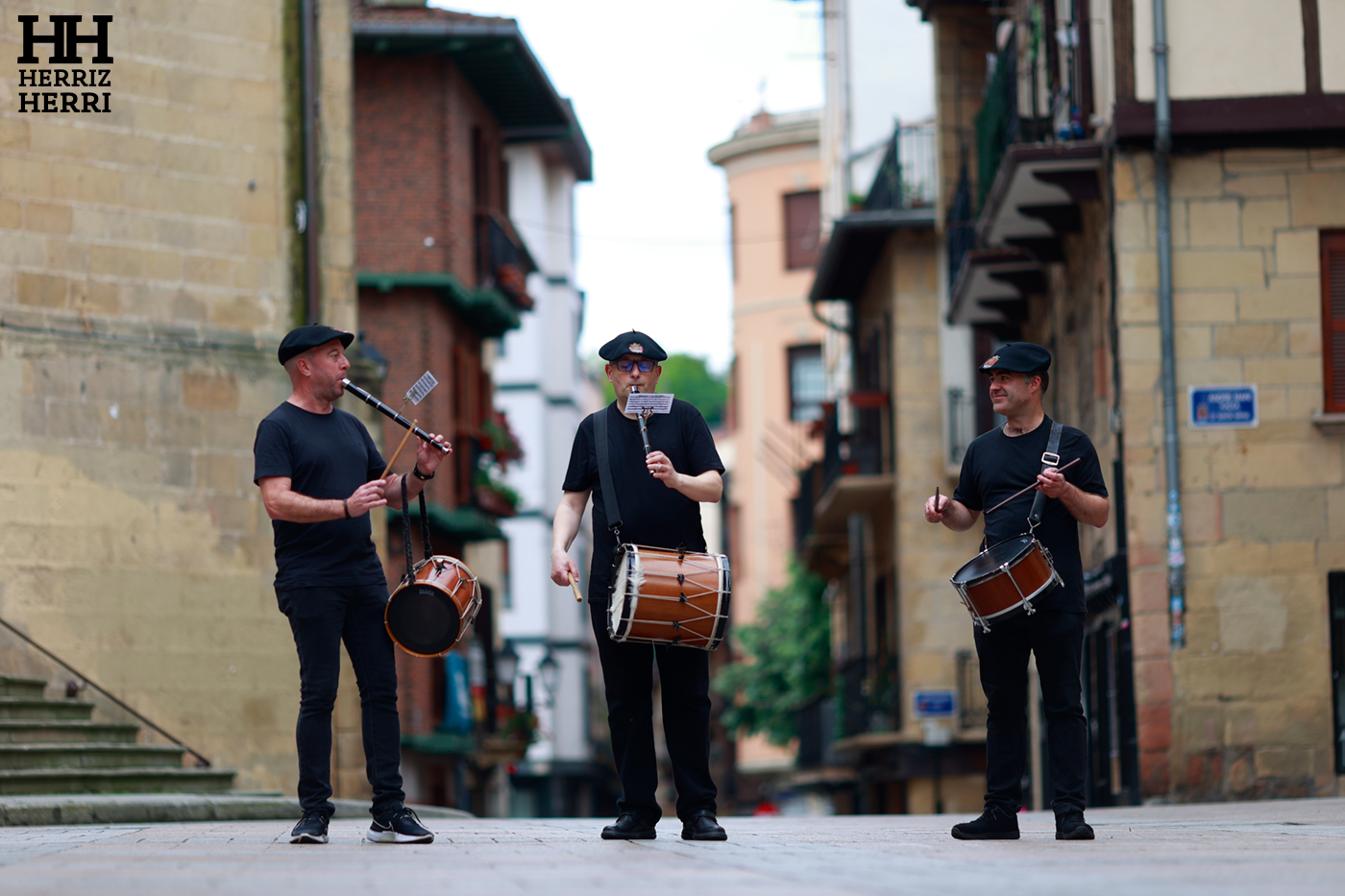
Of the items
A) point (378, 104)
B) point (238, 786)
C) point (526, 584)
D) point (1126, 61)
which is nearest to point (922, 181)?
point (378, 104)

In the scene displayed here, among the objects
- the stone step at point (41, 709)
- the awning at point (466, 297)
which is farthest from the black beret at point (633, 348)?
the awning at point (466, 297)

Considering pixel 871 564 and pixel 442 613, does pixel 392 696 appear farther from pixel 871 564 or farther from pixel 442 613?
pixel 871 564

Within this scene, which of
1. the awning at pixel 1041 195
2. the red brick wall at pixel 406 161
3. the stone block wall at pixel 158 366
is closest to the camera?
the stone block wall at pixel 158 366

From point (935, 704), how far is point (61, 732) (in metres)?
15.2

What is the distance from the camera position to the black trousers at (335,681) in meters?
8.76

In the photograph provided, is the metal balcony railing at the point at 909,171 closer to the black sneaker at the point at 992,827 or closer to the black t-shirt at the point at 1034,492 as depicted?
the black t-shirt at the point at 1034,492

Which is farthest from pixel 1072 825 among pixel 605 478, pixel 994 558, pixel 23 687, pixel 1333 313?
pixel 1333 313

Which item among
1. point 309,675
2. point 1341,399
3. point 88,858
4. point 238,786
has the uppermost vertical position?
point 1341,399

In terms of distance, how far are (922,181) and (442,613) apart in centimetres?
2195

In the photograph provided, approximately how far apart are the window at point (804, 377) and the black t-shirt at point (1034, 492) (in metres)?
44.1

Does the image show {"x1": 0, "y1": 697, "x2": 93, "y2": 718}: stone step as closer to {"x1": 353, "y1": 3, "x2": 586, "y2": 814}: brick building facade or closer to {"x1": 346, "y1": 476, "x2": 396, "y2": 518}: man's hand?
{"x1": 346, "y1": 476, "x2": 396, "y2": 518}: man's hand

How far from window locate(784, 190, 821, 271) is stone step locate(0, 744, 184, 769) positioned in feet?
126

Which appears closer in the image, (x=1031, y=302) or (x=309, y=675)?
(x=309, y=675)

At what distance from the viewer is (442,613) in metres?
8.82
